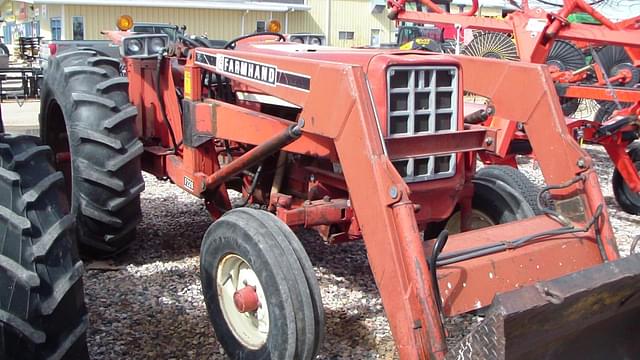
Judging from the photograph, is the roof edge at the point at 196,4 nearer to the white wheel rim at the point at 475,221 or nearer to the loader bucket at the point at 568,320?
the white wheel rim at the point at 475,221

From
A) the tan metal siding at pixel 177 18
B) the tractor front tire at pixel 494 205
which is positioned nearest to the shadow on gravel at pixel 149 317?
the tractor front tire at pixel 494 205

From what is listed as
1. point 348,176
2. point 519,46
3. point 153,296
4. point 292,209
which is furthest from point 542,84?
point 519,46

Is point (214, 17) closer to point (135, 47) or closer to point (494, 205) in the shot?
point (135, 47)

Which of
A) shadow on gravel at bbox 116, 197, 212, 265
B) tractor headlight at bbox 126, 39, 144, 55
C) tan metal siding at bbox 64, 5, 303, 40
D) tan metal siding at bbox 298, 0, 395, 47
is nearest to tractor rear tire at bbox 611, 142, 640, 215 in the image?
shadow on gravel at bbox 116, 197, 212, 265

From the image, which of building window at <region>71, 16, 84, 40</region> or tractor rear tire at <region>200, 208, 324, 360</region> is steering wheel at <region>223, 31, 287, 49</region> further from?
building window at <region>71, 16, 84, 40</region>

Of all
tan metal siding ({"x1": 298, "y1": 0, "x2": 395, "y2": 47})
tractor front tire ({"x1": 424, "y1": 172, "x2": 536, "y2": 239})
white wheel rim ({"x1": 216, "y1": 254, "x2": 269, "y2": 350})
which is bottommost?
white wheel rim ({"x1": 216, "y1": 254, "x2": 269, "y2": 350})

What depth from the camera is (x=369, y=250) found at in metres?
2.87

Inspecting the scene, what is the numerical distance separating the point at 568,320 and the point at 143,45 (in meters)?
3.47

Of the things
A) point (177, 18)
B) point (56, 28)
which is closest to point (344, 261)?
point (177, 18)

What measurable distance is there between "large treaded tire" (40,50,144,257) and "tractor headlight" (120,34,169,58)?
0.20m

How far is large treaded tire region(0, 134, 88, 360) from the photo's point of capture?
2275mm

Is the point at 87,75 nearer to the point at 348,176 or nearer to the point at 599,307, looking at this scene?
the point at 348,176

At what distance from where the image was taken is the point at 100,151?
4.31 m

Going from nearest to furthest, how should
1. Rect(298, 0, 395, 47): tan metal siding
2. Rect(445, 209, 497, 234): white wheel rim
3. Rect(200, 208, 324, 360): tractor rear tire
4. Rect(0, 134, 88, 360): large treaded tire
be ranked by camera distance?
Rect(0, 134, 88, 360): large treaded tire < Rect(200, 208, 324, 360): tractor rear tire < Rect(445, 209, 497, 234): white wheel rim < Rect(298, 0, 395, 47): tan metal siding
